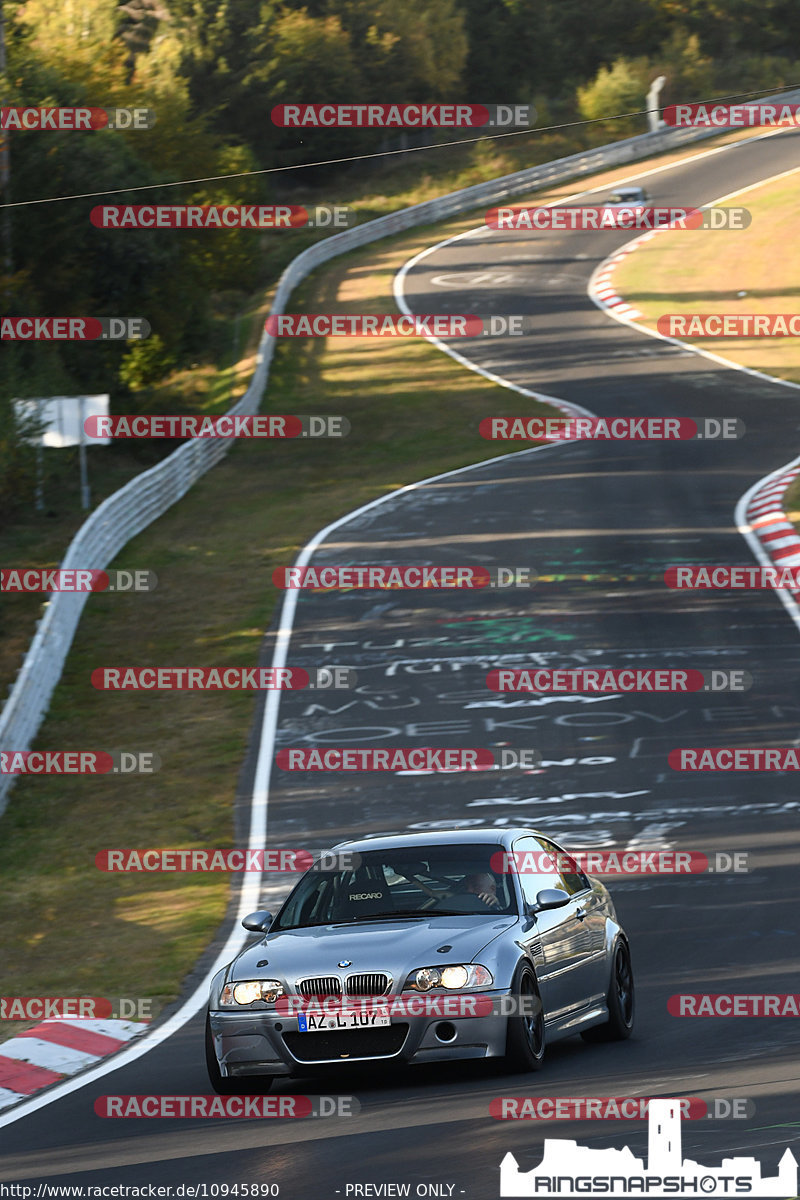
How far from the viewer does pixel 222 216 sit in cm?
5716

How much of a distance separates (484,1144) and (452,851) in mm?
2775

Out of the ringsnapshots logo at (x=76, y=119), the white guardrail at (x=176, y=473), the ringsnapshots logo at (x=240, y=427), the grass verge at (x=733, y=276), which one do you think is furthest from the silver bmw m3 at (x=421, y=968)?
the ringsnapshots logo at (x=76, y=119)

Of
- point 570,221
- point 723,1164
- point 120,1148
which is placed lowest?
point 570,221

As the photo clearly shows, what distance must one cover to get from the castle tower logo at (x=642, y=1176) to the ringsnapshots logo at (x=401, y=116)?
7074 centimetres

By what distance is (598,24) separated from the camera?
3839 inches

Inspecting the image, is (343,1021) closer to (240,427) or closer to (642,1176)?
(642,1176)

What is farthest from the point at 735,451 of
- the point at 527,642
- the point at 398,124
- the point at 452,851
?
the point at 398,124

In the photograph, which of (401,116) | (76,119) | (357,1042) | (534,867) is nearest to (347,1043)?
(357,1042)

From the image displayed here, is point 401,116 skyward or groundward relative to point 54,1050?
groundward

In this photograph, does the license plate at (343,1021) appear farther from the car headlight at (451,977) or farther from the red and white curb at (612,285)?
the red and white curb at (612,285)

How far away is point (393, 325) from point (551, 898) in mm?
40491

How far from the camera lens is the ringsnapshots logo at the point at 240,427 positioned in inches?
1580

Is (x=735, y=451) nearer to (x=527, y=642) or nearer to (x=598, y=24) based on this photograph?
(x=527, y=642)

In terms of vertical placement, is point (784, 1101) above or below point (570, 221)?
above
